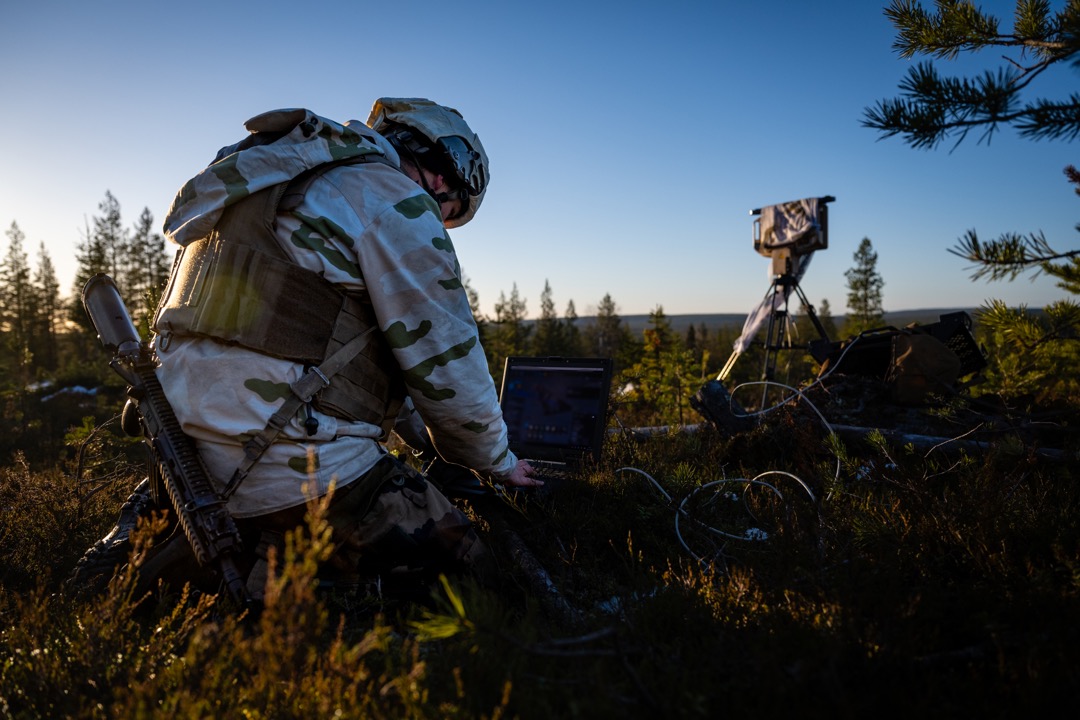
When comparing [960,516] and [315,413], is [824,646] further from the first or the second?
[315,413]

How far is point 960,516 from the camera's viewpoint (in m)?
2.72

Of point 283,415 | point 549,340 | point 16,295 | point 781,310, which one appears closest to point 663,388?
point 781,310

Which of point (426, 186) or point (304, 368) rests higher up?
point (426, 186)

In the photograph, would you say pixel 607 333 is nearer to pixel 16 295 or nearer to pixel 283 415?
pixel 16 295

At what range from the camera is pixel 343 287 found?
2.71 m

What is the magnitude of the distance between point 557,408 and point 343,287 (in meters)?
2.21

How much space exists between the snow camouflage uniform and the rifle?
10cm

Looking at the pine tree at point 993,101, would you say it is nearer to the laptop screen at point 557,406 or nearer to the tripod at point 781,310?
the laptop screen at point 557,406

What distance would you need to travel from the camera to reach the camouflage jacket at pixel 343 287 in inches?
97.3

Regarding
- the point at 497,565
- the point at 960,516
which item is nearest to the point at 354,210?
the point at 497,565

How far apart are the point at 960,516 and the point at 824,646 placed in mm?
1592

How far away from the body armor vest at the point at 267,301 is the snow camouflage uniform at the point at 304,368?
49 mm

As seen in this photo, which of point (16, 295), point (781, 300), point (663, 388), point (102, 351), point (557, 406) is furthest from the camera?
point (16, 295)

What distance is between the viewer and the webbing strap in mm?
2438
